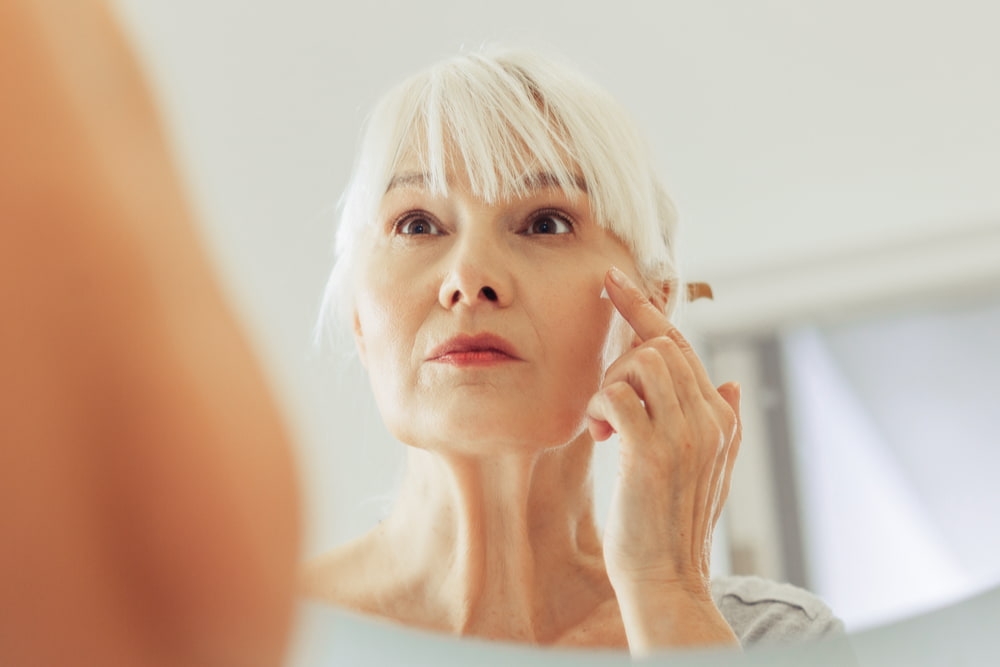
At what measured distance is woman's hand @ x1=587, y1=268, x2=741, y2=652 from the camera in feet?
1.21

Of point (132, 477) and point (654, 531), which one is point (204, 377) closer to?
point (132, 477)

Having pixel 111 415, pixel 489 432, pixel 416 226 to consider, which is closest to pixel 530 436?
pixel 489 432

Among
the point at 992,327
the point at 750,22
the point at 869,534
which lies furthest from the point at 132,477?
the point at 869,534

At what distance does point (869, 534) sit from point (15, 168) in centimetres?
136

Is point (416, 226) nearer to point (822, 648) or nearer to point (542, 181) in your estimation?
point (542, 181)

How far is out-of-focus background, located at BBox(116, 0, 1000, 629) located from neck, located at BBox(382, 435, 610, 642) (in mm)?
66

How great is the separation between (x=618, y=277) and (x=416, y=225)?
0.36 ft

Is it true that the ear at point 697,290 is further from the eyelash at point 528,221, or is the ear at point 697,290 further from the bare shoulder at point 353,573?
the bare shoulder at point 353,573

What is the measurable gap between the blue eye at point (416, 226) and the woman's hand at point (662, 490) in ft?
0.41

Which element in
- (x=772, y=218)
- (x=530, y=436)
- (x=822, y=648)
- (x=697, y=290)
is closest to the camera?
(x=822, y=648)

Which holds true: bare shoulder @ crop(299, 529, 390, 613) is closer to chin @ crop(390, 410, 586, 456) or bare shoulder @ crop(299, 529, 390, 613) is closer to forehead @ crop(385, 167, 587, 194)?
chin @ crop(390, 410, 586, 456)

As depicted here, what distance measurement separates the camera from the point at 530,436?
0.43 metres

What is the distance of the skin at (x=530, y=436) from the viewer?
0.39m

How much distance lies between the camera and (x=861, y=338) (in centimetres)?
124
